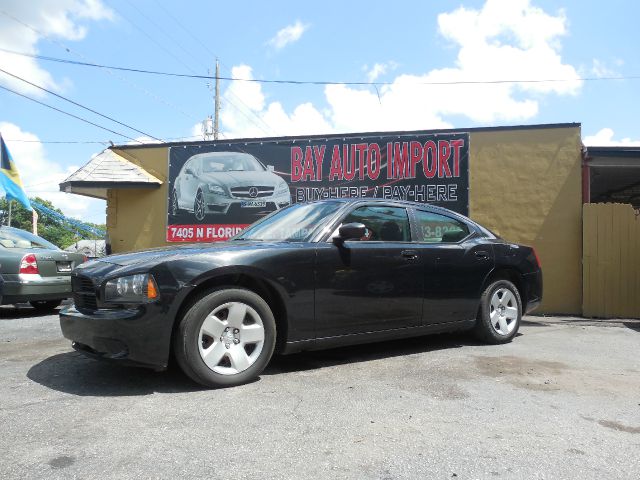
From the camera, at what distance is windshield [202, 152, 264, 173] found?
415 inches

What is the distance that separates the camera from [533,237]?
361 inches

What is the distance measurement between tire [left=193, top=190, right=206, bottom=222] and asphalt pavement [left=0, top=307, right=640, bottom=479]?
6.01 metres

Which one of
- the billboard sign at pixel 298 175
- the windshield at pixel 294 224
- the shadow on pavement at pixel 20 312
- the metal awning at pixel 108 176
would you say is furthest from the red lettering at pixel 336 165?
the shadow on pavement at pixel 20 312

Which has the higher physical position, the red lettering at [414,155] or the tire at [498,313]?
the red lettering at [414,155]

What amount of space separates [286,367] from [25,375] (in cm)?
209

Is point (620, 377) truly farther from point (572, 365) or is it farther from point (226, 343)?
point (226, 343)

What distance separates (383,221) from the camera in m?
4.88

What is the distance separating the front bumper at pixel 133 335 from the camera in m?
3.45

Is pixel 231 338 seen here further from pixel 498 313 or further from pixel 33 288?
pixel 33 288

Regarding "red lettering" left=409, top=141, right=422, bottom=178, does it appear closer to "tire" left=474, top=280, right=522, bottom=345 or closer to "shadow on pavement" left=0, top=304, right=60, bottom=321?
"tire" left=474, top=280, right=522, bottom=345

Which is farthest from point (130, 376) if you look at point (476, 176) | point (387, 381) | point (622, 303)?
point (622, 303)

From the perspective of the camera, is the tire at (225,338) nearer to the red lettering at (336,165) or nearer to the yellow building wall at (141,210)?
the red lettering at (336,165)

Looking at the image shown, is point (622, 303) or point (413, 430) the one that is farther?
point (622, 303)

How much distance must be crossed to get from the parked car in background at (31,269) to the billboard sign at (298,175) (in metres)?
3.25
